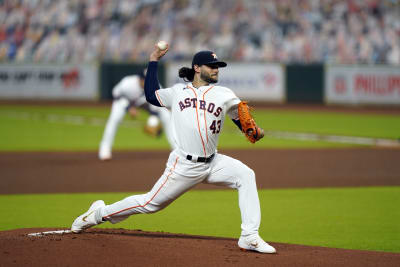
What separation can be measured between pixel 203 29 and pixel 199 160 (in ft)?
72.4

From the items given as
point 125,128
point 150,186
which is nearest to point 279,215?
point 150,186

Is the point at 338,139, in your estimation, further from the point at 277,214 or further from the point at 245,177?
the point at 245,177

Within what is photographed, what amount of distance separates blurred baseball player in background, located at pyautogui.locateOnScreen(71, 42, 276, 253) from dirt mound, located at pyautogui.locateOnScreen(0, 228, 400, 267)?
0.88ft

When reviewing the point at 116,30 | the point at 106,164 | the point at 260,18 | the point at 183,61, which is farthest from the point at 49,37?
the point at 106,164

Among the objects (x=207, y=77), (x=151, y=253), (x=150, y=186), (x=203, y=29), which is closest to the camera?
(x=151, y=253)

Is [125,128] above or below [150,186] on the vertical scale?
below

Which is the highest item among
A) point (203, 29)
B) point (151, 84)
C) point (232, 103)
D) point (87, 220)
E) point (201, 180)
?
point (203, 29)

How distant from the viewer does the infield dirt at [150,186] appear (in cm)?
562

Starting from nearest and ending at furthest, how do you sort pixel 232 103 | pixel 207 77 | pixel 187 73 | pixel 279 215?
pixel 232 103 → pixel 207 77 → pixel 187 73 → pixel 279 215

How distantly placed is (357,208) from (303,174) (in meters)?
2.94

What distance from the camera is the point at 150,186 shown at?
10.6 meters

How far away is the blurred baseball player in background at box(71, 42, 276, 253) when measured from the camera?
19.6 feet

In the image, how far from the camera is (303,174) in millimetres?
11898

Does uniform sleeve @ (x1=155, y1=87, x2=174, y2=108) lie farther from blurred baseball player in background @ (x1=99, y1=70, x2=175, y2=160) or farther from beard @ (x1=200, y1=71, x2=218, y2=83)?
blurred baseball player in background @ (x1=99, y1=70, x2=175, y2=160)
